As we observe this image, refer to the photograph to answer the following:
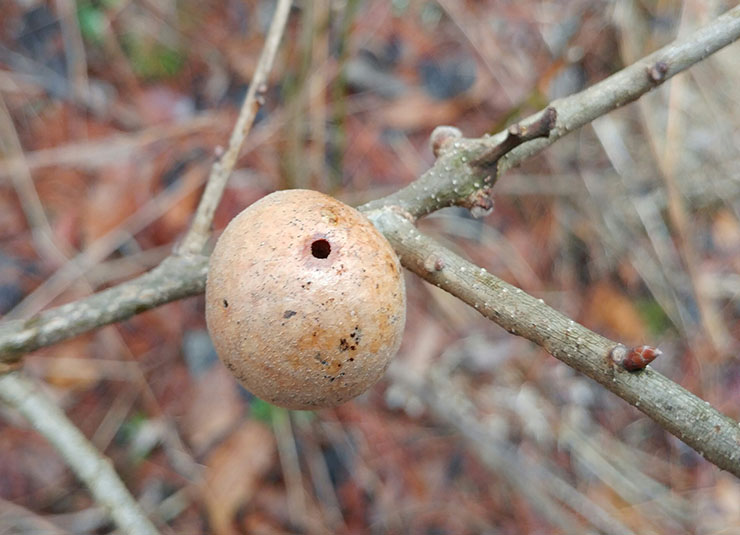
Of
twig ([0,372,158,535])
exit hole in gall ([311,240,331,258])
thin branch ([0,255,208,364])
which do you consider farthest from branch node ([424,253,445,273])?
twig ([0,372,158,535])

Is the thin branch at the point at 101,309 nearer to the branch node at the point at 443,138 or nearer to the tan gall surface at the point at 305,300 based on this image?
the tan gall surface at the point at 305,300

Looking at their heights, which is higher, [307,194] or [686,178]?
[686,178]

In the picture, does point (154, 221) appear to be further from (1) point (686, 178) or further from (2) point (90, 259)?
(1) point (686, 178)

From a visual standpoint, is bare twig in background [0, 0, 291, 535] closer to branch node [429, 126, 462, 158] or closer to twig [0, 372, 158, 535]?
twig [0, 372, 158, 535]

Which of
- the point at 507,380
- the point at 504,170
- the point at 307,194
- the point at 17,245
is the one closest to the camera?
the point at 307,194

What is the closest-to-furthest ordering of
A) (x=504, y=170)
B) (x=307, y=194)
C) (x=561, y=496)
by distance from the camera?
(x=307, y=194), (x=504, y=170), (x=561, y=496)

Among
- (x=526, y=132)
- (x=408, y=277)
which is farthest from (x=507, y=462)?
(x=526, y=132)

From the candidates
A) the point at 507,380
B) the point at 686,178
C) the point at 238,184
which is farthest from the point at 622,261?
the point at 238,184

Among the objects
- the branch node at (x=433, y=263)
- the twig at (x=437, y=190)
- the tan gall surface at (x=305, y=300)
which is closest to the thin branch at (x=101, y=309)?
the twig at (x=437, y=190)
